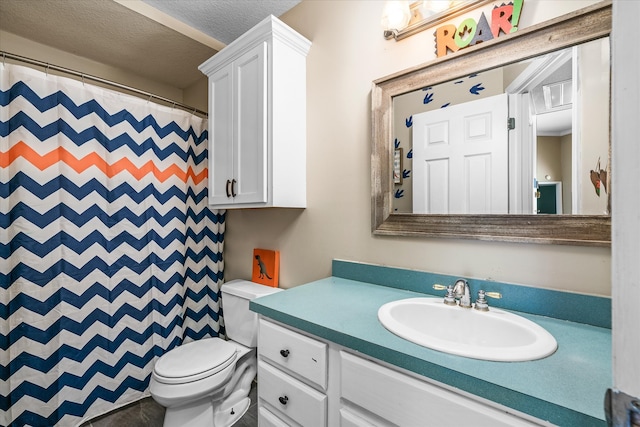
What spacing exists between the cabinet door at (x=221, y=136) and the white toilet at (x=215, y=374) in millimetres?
652

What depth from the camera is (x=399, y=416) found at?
0.74 metres

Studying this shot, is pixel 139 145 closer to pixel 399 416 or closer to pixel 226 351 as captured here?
pixel 226 351

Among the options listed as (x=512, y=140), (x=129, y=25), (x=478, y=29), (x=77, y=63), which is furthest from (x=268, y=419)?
(x=77, y=63)

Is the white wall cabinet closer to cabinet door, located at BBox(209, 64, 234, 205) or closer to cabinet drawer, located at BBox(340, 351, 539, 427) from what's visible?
cabinet drawer, located at BBox(340, 351, 539, 427)

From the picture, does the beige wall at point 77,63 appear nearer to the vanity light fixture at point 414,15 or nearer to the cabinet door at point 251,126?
the cabinet door at point 251,126

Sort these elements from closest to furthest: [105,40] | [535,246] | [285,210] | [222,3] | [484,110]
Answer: [535,246]
[484,110]
[222,3]
[285,210]
[105,40]

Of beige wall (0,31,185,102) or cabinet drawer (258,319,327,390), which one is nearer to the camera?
cabinet drawer (258,319,327,390)

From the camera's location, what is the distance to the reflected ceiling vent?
957 millimetres

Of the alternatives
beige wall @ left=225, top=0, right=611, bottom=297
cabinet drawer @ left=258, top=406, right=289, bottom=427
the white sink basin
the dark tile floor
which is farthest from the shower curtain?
the white sink basin

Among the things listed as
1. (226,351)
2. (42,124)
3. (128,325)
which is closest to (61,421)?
(128,325)

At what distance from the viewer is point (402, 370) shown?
2.46 feet

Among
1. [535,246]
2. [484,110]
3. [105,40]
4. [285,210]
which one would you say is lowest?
[535,246]

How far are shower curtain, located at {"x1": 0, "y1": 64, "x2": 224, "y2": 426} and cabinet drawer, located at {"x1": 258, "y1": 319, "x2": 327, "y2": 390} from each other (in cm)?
119

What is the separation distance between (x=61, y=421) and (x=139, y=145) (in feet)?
5.29
